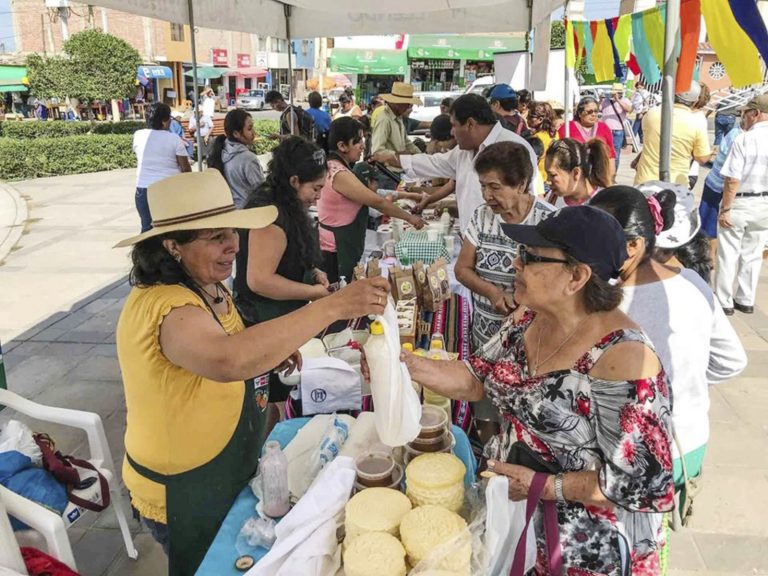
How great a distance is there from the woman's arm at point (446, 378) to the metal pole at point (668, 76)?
2.15m

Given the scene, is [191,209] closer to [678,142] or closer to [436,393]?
[436,393]

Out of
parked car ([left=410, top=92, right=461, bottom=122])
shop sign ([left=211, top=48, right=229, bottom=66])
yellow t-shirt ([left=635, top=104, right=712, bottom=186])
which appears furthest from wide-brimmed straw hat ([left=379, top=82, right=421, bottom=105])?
shop sign ([left=211, top=48, right=229, bottom=66])

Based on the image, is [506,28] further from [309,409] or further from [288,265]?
[309,409]

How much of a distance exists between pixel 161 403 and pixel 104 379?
3.45m

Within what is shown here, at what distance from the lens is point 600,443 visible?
1587 mm

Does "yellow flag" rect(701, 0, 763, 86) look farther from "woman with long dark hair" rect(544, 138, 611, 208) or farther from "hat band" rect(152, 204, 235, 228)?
"hat band" rect(152, 204, 235, 228)

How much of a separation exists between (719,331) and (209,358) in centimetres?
167

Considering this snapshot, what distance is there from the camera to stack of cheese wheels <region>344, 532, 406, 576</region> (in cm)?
148

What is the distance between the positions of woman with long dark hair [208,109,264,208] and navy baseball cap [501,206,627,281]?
4.71 m

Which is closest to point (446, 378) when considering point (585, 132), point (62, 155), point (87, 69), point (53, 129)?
point (585, 132)

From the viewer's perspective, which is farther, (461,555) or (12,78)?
(12,78)

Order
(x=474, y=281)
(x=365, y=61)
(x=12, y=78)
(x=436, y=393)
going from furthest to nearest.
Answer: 1. (x=12, y=78)
2. (x=365, y=61)
3. (x=474, y=281)
4. (x=436, y=393)

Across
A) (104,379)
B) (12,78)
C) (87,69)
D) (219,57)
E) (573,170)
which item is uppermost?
(219,57)

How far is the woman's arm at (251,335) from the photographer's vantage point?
1.56m
